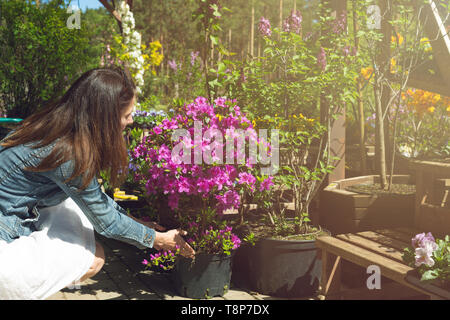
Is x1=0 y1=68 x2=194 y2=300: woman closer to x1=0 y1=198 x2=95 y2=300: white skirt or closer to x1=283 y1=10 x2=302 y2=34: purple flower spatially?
x1=0 y1=198 x2=95 y2=300: white skirt

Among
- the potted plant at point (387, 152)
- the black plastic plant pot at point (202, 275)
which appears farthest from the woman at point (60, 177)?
the potted plant at point (387, 152)

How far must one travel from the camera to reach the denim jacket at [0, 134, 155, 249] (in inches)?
68.0

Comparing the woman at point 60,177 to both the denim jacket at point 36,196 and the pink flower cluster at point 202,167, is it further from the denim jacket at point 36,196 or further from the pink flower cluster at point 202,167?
the pink flower cluster at point 202,167

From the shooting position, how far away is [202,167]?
2465 millimetres

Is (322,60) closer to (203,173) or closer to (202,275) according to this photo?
(203,173)

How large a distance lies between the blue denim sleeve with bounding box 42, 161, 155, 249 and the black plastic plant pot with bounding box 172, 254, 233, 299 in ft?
2.17

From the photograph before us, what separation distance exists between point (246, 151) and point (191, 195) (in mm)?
430

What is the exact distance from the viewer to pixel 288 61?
284 centimetres

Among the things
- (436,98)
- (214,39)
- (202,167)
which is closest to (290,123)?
(202,167)

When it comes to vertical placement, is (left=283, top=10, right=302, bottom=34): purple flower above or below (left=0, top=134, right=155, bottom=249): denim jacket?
above

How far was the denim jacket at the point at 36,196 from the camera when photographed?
1728mm

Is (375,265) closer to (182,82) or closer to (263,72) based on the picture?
(263,72)

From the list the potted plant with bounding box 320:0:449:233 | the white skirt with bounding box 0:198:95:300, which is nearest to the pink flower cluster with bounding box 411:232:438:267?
the potted plant with bounding box 320:0:449:233

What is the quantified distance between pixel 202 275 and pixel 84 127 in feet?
4.05
